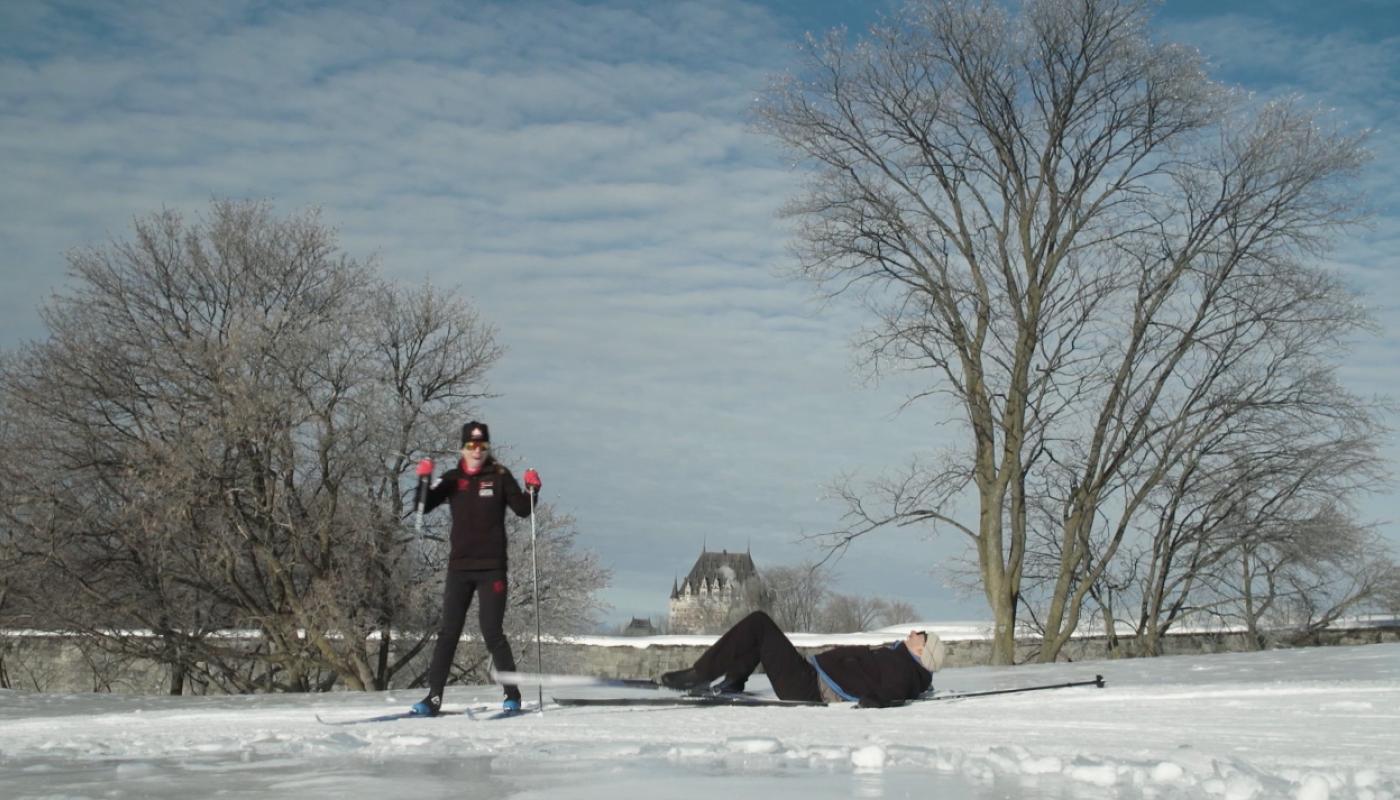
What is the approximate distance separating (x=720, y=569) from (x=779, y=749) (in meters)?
127

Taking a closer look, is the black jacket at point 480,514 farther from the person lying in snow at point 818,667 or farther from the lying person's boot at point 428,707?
the person lying in snow at point 818,667

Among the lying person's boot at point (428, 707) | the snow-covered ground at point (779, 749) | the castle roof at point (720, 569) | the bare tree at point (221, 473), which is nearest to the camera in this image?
the snow-covered ground at point (779, 749)

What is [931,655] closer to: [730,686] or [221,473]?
[730,686]

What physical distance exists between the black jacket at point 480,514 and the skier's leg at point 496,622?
0.38 feet

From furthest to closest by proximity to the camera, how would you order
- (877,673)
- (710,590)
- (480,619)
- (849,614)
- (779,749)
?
1. (710,590)
2. (849,614)
3. (877,673)
4. (480,619)
5. (779,749)

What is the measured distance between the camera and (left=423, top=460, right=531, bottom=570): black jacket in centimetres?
930

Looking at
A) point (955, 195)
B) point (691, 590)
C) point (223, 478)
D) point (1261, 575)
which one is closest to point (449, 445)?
point (223, 478)

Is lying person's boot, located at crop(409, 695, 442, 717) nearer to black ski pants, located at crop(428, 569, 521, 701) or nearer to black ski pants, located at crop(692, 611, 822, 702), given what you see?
black ski pants, located at crop(428, 569, 521, 701)

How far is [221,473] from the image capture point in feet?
68.3

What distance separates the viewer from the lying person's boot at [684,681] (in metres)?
9.66

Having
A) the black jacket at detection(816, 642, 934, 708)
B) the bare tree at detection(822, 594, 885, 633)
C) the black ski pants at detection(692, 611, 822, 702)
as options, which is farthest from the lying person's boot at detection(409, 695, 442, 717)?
the bare tree at detection(822, 594, 885, 633)

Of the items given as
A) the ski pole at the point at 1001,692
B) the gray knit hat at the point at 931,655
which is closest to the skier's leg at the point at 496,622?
the gray knit hat at the point at 931,655

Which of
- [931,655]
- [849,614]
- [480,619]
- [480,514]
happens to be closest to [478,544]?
[480,514]

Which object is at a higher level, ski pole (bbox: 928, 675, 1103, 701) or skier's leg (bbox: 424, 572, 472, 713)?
skier's leg (bbox: 424, 572, 472, 713)
